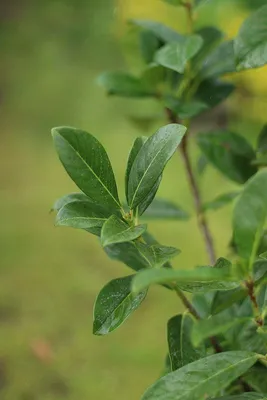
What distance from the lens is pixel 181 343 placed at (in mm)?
622

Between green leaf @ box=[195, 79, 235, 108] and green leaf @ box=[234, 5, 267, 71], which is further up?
green leaf @ box=[234, 5, 267, 71]

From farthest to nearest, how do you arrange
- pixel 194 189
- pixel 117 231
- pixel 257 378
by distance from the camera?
pixel 194 189 → pixel 257 378 → pixel 117 231

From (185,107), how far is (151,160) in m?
0.24

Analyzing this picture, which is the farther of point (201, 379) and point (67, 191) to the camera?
point (67, 191)

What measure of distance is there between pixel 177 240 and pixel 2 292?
0.39 m

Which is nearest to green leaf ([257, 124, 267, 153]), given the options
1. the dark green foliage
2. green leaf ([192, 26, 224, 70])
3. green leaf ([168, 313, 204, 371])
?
the dark green foliage

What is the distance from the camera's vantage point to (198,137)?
0.79 m

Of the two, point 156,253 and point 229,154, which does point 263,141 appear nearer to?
point 229,154

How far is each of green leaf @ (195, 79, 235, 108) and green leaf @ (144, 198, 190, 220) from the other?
16 cm

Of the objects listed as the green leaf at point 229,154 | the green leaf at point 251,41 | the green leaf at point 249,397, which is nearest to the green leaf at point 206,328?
the green leaf at point 249,397

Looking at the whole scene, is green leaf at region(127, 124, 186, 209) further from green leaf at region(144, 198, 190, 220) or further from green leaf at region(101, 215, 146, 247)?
green leaf at region(144, 198, 190, 220)

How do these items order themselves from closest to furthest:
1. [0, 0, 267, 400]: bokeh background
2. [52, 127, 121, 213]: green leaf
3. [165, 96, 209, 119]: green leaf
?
1. [52, 127, 121, 213]: green leaf
2. [165, 96, 209, 119]: green leaf
3. [0, 0, 267, 400]: bokeh background

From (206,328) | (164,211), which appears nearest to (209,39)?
(164,211)

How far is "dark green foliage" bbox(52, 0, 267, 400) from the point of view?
17.5 inches
